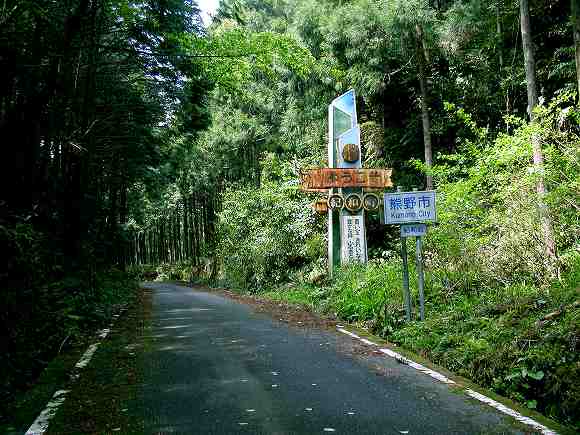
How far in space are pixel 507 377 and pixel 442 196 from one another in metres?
6.63

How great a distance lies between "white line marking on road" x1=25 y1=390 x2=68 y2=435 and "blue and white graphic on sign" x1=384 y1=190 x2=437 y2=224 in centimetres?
540

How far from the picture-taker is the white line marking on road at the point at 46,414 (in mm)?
4457

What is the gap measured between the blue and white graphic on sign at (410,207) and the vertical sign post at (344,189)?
6345mm

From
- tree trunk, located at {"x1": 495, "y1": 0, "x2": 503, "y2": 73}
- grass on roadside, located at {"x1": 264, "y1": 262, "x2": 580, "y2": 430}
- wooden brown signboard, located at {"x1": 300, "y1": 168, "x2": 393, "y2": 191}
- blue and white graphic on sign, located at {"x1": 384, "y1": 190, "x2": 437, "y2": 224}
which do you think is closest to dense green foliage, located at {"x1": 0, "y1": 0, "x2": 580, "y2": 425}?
grass on roadside, located at {"x1": 264, "y1": 262, "x2": 580, "y2": 430}

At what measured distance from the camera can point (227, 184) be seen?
103ft

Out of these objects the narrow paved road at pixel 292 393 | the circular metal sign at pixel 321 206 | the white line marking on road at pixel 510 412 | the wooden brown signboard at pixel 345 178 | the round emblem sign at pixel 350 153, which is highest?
the round emblem sign at pixel 350 153

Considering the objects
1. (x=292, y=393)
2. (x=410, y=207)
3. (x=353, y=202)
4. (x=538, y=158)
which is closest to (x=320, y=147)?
(x=353, y=202)

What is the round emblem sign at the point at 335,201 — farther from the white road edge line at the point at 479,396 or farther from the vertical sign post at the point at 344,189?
the white road edge line at the point at 479,396

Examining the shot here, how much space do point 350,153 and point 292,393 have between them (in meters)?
10.8

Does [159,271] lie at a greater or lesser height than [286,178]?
lesser

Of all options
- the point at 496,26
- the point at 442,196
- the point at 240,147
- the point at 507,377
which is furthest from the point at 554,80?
the point at 240,147

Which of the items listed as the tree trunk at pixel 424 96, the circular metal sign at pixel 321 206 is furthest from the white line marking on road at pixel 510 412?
the tree trunk at pixel 424 96

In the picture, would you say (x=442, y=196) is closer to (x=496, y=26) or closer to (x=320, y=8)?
(x=496, y=26)

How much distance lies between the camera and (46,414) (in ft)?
16.0
